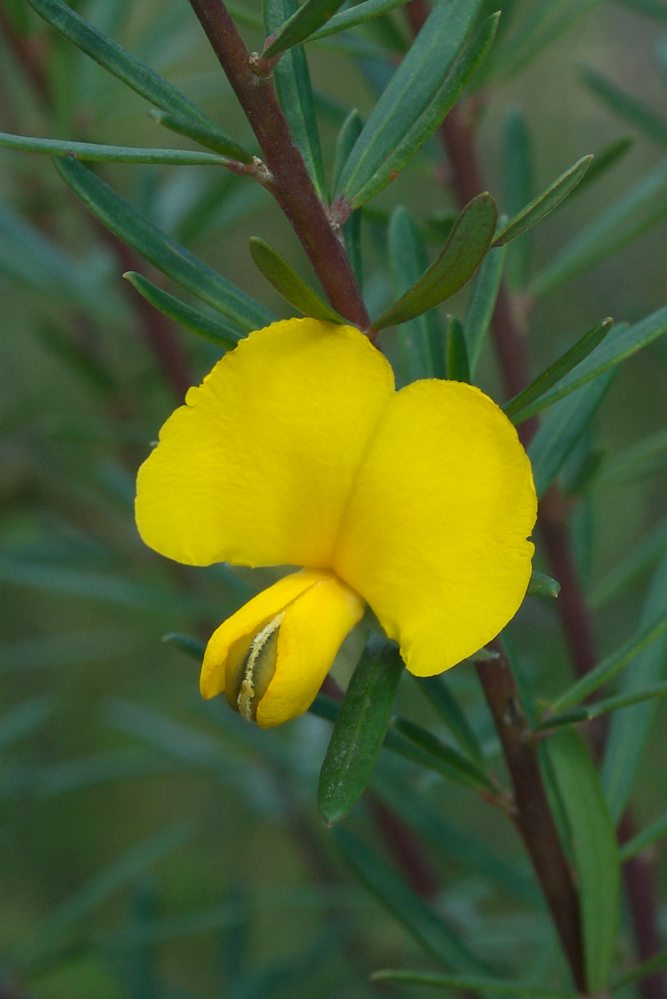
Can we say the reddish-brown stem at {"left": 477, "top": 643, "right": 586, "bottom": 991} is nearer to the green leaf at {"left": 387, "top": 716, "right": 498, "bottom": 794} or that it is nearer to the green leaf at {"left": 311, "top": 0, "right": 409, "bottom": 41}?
the green leaf at {"left": 387, "top": 716, "right": 498, "bottom": 794}

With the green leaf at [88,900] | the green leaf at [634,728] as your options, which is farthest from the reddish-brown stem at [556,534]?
the green leaf at [88,900]

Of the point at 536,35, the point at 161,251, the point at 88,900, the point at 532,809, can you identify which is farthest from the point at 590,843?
the point at 88,900

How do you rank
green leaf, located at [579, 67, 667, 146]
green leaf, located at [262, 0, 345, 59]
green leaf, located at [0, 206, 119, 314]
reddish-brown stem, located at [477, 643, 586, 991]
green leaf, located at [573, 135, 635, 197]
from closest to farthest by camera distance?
green leaf, located at [262, 0, 345, 59], reddish-brown stem, located at [477, 643, 586, 991], green leaf, located at [573, 135, 635, 197], green leaf, located at [579, 67, 667, 146], green leaf, located at [0, 206, 119, 314]

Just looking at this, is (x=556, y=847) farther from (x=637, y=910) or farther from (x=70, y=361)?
(x=70, y=361)

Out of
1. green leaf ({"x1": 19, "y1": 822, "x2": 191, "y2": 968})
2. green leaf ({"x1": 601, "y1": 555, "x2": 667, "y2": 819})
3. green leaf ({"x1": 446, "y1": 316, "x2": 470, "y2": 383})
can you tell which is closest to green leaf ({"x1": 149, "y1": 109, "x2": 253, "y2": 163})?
green leaf ({"x1": 446, "y1": 316, "x2": 470, "y2": 383})

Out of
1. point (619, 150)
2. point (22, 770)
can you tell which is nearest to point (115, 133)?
point (22, 770)

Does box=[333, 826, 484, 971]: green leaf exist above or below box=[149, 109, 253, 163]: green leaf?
below

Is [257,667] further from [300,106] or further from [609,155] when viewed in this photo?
[609,155]
